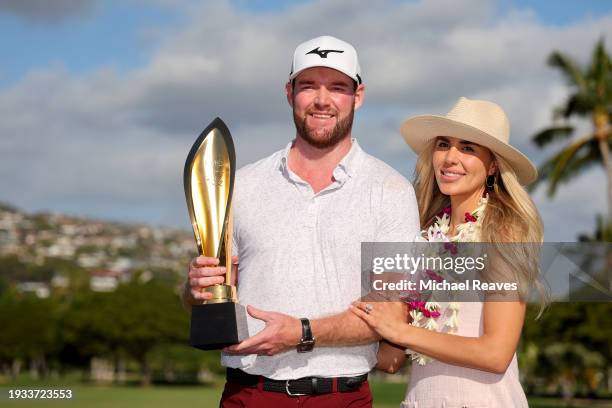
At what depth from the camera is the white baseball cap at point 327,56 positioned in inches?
214

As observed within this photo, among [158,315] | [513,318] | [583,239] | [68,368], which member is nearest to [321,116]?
[513,318]

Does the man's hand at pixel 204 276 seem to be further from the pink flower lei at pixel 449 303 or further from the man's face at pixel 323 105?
the pink flower lei at pixel 449 303

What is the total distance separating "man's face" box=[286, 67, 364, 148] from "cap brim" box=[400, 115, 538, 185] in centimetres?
69

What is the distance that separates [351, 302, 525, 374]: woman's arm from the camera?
17.2ft

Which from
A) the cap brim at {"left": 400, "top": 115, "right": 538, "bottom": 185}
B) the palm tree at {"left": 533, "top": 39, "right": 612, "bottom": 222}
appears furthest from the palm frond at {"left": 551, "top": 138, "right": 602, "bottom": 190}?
the cap brim at {"left": 400, "top": 115, "right": 538, "bottom": 185}

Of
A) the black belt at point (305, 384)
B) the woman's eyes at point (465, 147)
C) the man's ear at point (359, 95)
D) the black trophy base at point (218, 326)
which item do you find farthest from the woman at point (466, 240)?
the black trophy base at point (218, 326)

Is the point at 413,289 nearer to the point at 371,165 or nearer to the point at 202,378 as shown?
the point at 371,165

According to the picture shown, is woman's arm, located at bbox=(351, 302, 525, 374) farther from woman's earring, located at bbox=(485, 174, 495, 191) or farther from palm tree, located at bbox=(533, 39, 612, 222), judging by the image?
palm tree, located at bbox=(533, 39, 612, 222)

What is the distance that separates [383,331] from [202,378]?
108 metres

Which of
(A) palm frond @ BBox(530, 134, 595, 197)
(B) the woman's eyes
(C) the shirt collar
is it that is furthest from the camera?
(A) palm frond @ BBox(530, 134, 595, 197)

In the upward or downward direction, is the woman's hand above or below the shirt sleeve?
below

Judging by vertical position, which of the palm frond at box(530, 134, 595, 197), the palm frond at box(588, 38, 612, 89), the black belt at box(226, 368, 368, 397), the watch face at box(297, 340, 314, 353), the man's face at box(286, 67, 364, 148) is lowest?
the black belt at box(226, 368, 368, 397)

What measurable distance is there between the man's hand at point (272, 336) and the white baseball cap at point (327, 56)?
58.7 inches

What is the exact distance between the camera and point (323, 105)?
5.45 m
